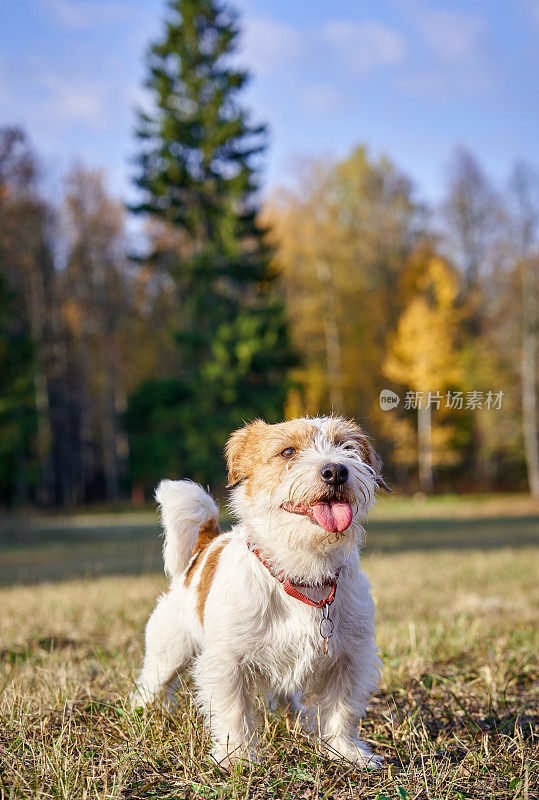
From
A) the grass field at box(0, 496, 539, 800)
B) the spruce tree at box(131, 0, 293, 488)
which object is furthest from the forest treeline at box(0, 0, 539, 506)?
the grass field at box(0, 496, 539, 800)

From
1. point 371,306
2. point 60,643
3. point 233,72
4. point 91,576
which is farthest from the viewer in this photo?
point 371,306

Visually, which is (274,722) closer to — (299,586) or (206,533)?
(299,586)

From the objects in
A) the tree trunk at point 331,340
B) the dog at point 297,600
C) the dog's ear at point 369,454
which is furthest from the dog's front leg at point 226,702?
the tree trunk at point 331,340

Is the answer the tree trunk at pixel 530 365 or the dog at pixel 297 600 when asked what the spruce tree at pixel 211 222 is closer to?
the tree trunk at pixel 530 365

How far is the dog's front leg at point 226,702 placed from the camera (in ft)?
9.30

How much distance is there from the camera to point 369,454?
3252 millimetres

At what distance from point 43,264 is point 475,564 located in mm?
26175

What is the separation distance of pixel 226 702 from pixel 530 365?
89.1 feet

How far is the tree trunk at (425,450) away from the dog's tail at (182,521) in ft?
90.9

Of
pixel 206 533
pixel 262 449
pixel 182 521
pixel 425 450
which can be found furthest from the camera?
pixel 425 450

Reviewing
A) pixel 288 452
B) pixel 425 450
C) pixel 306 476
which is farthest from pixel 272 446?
pixel 425 450

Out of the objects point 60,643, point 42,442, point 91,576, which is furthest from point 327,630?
point 42,442

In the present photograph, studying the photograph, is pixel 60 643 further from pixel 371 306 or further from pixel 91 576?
pixel 371 306

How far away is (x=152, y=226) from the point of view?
3481 centimetres
